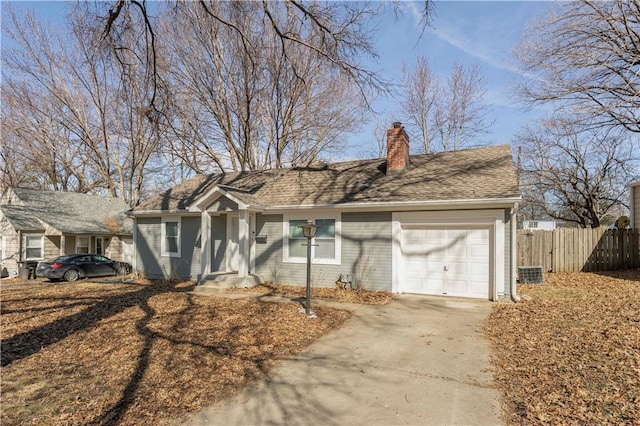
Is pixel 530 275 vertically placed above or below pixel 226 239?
below

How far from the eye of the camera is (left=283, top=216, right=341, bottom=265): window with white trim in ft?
38.0

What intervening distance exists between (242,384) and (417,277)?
7.26 metres

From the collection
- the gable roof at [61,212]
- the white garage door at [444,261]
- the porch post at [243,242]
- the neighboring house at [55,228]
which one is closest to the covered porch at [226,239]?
the porch post at [243,242]

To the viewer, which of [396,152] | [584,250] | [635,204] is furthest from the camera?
[635,204]

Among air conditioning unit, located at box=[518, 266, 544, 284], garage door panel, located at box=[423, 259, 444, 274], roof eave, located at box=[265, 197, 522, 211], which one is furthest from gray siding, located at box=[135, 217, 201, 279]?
air conditioning unit, located at box=[518, 266, 544, 284]

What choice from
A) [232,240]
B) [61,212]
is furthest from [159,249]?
[61,212]

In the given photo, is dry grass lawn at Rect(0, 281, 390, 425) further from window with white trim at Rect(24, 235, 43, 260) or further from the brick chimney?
window with white trim at Rect(24, 235, 43, 260)

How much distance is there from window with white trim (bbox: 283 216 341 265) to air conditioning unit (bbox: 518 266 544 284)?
6.38m

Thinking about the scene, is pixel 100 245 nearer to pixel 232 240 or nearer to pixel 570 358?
pixel 232 240

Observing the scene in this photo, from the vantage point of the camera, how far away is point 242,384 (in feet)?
14.8

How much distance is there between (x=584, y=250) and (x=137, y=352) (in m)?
15.6

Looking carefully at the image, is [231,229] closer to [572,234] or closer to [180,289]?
[180,289]

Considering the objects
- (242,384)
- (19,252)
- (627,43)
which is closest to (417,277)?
(242,384)

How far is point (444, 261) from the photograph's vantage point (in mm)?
10328
